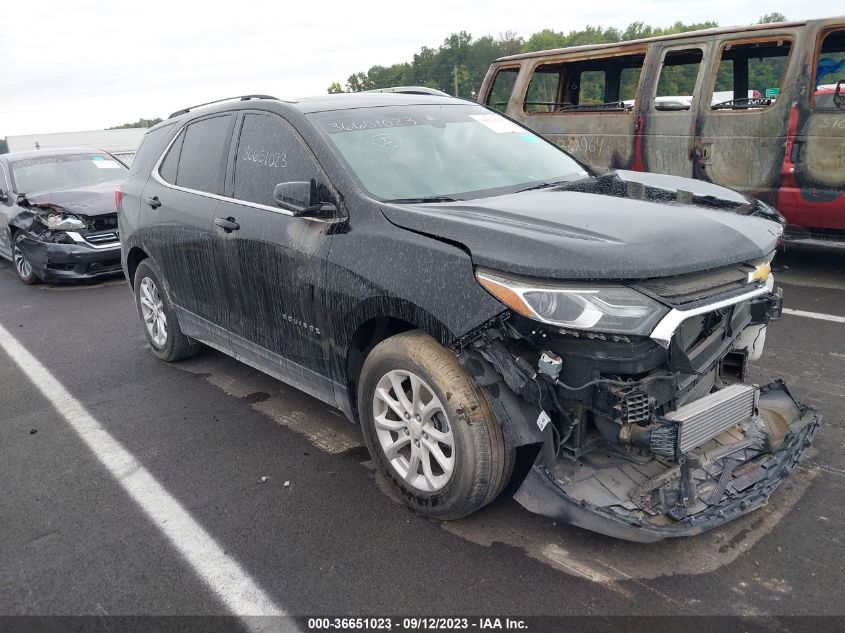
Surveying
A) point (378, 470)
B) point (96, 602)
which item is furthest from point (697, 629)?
point (96, 602)

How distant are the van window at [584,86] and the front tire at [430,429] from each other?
19.9 ft

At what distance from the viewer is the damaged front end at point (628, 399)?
8.46 feet

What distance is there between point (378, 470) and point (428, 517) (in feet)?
1.22

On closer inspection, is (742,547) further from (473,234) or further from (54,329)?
(54,329)

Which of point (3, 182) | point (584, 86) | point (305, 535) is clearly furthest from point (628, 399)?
point (3, 182)

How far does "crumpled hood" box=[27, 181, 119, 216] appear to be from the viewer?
A: 29.4ft

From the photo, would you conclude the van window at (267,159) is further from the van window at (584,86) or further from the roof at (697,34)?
the van window at (584,86)

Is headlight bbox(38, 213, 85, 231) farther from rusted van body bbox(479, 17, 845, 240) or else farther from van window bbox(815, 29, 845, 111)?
van window bbox(815, 29, 845, 111)

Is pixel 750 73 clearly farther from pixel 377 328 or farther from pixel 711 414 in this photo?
pixel 377 328

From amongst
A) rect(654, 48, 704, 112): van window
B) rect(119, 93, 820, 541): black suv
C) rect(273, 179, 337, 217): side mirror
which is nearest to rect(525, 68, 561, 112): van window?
rect(654, 48, 704, 112): van window

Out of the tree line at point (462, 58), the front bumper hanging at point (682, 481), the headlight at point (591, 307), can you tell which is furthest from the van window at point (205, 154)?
the tree line at point (462, 58)

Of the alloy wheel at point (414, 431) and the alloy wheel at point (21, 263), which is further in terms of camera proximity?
the alloy wheel at point (21, 263)

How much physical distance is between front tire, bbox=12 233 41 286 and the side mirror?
717 cm

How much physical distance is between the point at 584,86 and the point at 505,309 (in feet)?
23.6
